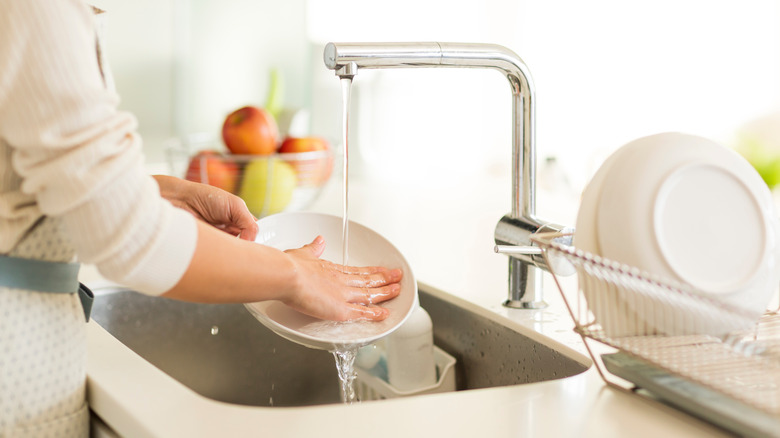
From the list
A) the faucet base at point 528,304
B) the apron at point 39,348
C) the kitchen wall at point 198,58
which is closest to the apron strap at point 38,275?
the apron at point 39,348

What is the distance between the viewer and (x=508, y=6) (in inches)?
126

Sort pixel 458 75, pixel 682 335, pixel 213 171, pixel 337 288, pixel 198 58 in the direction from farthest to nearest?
pixel 458 75, pixel 198 58, pixel 213 171, pixel 337 288, pixel 682 335

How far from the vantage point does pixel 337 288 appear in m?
0.85

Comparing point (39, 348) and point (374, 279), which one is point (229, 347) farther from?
point (39, 348)

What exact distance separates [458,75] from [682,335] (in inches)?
83.2

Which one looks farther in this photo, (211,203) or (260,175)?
(260,175)

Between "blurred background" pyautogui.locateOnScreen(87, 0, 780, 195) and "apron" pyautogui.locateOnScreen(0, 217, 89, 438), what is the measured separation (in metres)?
0.67

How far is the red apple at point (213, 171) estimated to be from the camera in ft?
4.93

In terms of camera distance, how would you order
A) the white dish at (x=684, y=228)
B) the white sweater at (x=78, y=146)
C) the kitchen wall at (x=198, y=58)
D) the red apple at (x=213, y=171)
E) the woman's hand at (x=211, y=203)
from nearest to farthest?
the white sweater at (x=78, y=146) → the white dish at (x=684, y=228) → the woman's hand at (x=211, y=203) → the red apple at (x=213, y=171) → the kitchen wall at (x=198, y=58)

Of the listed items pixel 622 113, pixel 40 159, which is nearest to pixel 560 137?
pixel 622 113

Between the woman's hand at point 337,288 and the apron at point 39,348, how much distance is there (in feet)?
0.66

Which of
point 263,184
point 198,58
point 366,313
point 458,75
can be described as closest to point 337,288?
point 366,313

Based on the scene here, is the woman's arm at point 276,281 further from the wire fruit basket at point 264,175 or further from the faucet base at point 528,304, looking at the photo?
the wire fruit basket at point 264,175

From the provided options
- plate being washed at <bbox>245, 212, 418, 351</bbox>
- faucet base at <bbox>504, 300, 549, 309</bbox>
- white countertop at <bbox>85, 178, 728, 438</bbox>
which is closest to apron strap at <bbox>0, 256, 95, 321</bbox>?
white countertop at <bbox>85, 178, 728, 438</bbox>
